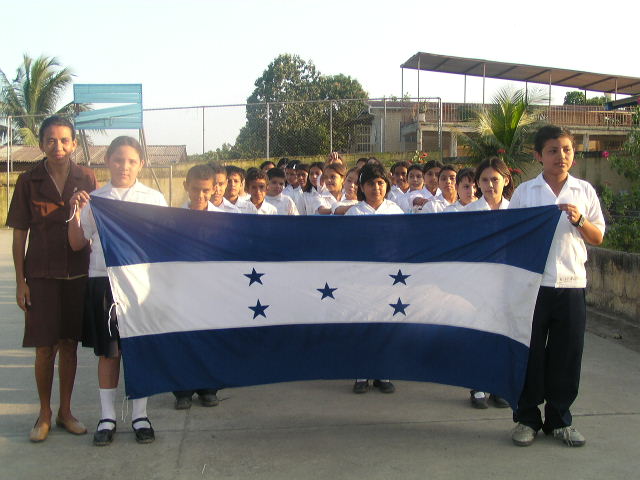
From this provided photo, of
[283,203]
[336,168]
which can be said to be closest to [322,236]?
[336,168]

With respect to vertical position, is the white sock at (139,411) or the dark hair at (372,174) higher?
the dark hair at (372,174)

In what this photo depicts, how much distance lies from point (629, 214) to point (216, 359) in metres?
5.62

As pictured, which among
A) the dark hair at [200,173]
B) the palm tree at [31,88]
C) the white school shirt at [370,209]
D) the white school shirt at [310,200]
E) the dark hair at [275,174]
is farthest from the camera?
the palm tree at [31,88]

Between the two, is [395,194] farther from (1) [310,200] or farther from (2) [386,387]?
(2) [386,387]

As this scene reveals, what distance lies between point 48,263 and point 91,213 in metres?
0.42

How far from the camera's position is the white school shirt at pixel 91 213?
12.6ft

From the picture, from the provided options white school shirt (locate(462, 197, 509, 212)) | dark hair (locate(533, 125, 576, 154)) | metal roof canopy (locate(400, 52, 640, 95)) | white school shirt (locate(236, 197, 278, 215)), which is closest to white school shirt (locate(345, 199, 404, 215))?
white school shirt (locate(462, 197, 509, 212))

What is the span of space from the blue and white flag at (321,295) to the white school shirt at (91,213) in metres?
0.09

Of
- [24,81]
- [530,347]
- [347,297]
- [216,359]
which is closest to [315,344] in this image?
[347,297]

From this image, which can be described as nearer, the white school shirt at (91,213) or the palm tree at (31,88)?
the white school shirt at (91,213)

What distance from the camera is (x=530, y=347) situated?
384cm

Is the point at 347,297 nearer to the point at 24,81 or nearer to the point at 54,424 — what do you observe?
the point at 54,424

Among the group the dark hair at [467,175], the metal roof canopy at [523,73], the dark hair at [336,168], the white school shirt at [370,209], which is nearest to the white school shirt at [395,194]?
the dark hair at [336,168]

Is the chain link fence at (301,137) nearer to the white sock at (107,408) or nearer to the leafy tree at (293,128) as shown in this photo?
the leafy tree at (293,128)
